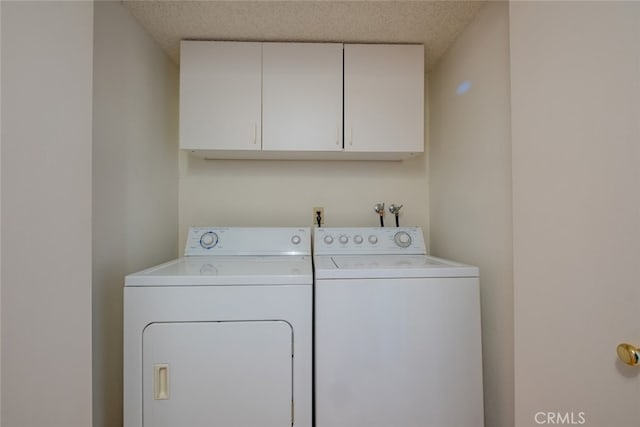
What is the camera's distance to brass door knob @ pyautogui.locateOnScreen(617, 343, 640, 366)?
1.99 ft

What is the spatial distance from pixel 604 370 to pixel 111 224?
68.8 inches

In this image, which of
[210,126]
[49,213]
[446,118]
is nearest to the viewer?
[49,213]

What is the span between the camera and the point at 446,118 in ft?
5.60

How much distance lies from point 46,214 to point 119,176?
49 centimetres

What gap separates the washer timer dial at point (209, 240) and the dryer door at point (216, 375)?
2.12 feet

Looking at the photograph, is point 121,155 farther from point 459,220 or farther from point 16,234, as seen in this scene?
point 459,220

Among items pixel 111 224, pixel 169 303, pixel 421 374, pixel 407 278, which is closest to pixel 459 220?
pixel 407 278

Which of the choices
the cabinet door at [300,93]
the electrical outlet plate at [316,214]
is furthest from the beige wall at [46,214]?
the electrical outlet plate at [316,214]

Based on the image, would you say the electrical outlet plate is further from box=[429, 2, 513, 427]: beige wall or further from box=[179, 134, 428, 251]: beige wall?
box=[429, 2, 513, 427]: beige wall

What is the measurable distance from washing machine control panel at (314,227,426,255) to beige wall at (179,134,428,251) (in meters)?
0.27

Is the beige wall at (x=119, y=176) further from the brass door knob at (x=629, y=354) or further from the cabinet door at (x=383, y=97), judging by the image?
the brass door knob at (x=629, y=354)

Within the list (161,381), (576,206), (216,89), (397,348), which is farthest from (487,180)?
(161,381)

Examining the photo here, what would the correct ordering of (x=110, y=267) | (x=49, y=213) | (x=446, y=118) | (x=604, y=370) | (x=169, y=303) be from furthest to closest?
1. (x=446, y=118)
2. (x=110, y=267)
3. (x=169, y=303)
4. (x=49, y=213)
5. (x=604, y=370)

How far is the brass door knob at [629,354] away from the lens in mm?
606
